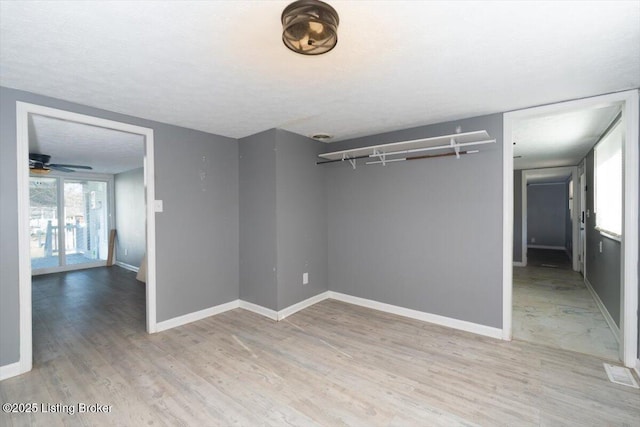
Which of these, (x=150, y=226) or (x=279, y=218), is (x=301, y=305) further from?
(x=150, y=226)

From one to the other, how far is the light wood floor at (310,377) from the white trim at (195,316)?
5.0 inches

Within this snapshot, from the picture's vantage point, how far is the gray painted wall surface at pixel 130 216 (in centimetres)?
643

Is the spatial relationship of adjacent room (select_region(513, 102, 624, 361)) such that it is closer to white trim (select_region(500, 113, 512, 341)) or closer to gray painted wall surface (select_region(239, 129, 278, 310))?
white trim (select_region(500, 113, 512, 341))

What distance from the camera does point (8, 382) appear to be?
2.28 metres

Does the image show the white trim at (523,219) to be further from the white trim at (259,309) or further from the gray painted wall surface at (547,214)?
the white trim at (259,309)

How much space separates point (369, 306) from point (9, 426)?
3.36 m

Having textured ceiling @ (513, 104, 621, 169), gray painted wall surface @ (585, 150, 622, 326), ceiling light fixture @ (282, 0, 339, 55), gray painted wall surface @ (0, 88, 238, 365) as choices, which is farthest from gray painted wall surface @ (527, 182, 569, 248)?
ceiling light fixture @ (282, 0, 339, 55)

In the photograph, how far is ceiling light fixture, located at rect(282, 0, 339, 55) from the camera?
137 cm

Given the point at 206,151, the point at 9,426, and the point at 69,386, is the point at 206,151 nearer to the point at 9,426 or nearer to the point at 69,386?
the point at 69,386

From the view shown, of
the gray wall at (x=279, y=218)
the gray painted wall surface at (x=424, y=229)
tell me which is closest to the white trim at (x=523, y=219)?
the gray painted wall surface at (x=424, y=229)

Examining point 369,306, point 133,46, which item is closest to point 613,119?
point 369,306

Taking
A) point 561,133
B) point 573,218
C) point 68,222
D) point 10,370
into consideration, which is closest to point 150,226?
point 10,370

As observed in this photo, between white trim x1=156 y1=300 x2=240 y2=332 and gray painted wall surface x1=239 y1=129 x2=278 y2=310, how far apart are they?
0.19 metres

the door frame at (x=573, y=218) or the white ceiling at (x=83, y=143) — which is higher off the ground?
the white ceiling at (x=83, y=143)
